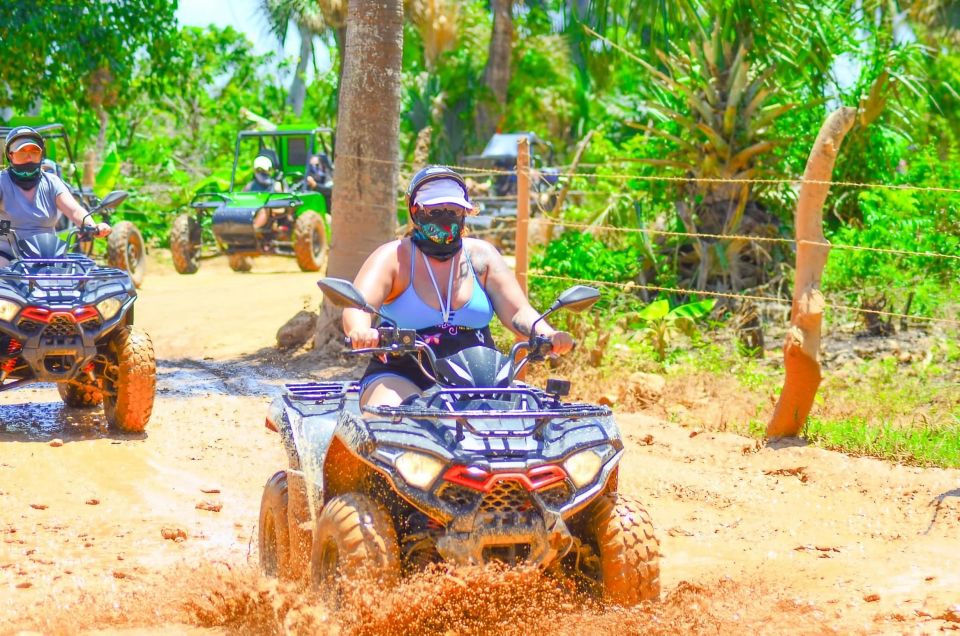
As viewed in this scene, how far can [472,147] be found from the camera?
28516 mm

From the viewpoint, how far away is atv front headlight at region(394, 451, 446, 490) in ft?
13.1

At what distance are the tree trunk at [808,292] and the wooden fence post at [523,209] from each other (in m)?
2.67

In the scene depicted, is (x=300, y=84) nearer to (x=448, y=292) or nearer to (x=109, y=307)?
(x=109, y=307)

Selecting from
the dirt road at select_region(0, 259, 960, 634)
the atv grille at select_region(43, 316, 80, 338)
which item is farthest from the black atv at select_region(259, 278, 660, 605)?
the atv grille at select_region(43, 316, 80, 338)

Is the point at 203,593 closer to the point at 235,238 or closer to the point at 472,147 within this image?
the point at 235,238

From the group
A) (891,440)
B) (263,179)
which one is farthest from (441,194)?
(263,179)

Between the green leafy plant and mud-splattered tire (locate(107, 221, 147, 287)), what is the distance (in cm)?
787

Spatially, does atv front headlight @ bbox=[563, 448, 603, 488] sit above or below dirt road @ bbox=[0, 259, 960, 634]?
above

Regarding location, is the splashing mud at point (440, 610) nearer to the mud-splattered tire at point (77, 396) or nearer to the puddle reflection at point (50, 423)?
the puddle reflection at point (50, 423)

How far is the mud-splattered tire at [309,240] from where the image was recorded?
683 inches

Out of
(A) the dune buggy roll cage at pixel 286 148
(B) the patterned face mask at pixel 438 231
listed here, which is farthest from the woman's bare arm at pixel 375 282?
(A) the dune buggy roll cage at pixel 286 148

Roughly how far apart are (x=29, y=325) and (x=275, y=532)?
11.9 feet

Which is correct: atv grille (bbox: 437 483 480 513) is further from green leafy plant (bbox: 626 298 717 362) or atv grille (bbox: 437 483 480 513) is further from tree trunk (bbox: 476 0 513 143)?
tree trunk (bbox: 476 0 513 143)

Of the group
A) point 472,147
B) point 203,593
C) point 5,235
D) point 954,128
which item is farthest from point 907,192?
point 472,147
